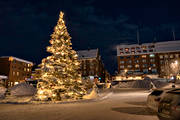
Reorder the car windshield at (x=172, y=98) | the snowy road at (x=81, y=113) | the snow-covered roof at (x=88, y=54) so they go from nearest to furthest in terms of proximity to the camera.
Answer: the car windshield at (x=172, y=98)
the snowy road at (x=81, y=113)
the snow-covered roof at (x=88, y=54)

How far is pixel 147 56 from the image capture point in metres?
87.9

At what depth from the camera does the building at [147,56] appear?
81750mm

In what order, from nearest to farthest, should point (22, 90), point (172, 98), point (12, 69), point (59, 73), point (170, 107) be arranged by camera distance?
point (170, 107), point (172, 98), point (59, 73), point (22, 90), point (12, 69)

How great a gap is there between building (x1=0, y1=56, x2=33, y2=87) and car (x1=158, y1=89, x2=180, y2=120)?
6582cm

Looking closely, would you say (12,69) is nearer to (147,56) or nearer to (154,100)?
(154,100)

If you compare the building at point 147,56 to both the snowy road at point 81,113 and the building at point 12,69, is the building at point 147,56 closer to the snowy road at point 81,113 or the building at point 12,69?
the building at point 12,69

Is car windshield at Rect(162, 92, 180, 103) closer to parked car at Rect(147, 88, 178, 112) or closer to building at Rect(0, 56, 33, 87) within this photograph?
parked car at Rect(147, 88, 178, 112)

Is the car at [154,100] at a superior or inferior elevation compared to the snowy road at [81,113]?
superior

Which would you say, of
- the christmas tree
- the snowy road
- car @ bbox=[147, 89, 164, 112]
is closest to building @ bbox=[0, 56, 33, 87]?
the christmas tree

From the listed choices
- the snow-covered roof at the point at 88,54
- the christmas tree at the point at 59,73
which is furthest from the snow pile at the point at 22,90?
the snow-covered roof at the point at 88,54

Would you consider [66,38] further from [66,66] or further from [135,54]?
[135,54]

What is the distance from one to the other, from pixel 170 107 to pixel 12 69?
224ft

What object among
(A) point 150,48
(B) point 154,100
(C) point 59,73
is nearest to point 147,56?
(A) point 150,48

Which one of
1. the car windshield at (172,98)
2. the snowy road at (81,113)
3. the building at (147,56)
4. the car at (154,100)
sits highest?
the building at (147,56)
